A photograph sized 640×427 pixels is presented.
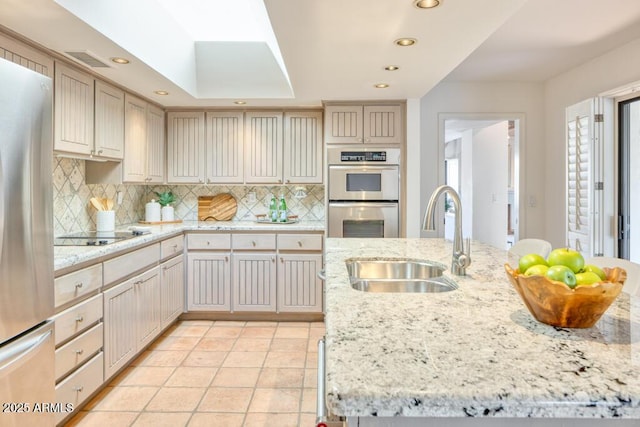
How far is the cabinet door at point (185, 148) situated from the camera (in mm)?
4219

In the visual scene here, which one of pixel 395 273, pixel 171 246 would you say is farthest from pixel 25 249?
pixel 171 246

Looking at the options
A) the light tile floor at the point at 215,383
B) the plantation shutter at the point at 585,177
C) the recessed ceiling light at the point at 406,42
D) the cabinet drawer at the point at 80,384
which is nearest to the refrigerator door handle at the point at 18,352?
the cabinet drawer at the point at 80,384

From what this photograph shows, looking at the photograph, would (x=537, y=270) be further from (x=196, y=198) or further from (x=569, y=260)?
(x=196, y=198)

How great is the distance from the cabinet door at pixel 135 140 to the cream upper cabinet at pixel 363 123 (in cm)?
170

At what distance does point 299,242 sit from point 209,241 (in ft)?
2.82

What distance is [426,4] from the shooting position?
190 cm

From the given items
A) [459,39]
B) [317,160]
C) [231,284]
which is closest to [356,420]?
[459,39]

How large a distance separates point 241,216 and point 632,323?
3.91 m

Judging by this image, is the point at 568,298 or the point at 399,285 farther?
the point at 399,285

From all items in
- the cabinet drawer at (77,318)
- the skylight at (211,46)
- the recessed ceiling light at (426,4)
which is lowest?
the cabinet drawer at (77,318)

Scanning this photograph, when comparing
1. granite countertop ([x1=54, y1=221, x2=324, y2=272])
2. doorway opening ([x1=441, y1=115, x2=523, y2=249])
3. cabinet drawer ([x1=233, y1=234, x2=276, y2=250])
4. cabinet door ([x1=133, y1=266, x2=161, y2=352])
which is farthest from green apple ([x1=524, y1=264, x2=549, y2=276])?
doorway opening ([x1=441, y1=115, x2=523, y2=249])

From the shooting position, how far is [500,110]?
169 inches

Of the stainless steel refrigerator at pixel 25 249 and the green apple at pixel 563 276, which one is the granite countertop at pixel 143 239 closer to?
the stainless steel refrigerator at pixel 25 249

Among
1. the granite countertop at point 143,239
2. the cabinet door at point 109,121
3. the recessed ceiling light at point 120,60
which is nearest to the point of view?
the granite countertop at point 143,239
